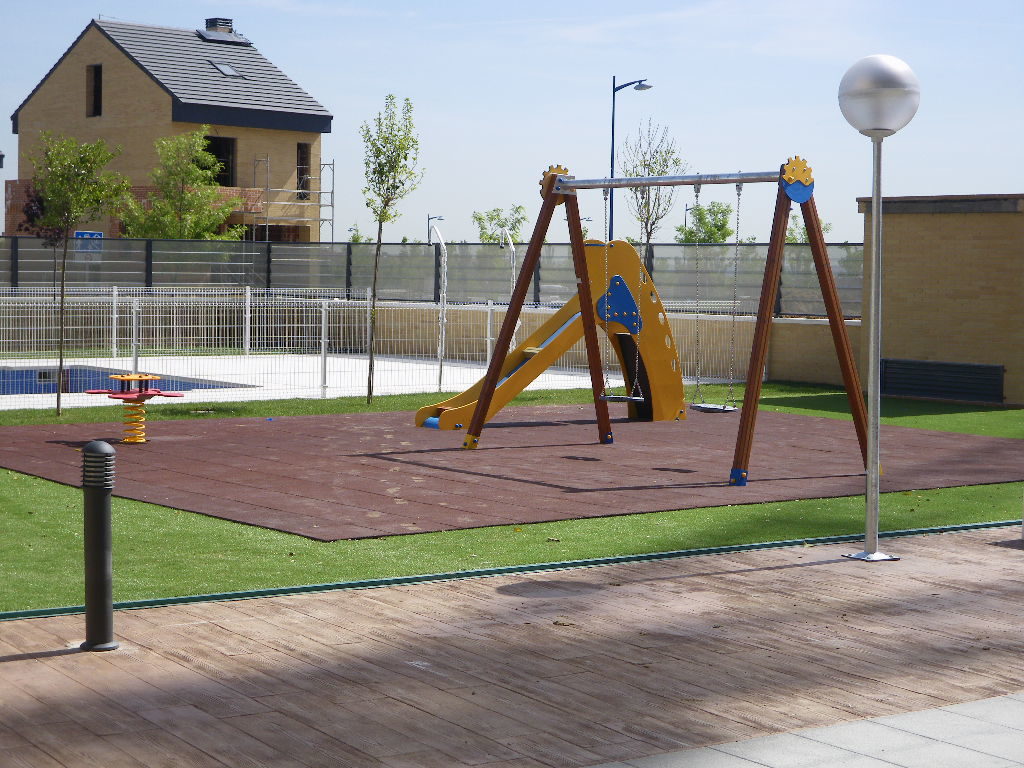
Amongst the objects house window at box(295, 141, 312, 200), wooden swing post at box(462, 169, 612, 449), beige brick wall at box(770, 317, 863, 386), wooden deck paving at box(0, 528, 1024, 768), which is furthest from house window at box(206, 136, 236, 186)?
wooden deck paving at box(0, 528, 1024, 768)

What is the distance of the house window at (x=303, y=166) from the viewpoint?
152 feet

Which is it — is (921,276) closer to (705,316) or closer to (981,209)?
(981,209)

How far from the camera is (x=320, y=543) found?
352 inches

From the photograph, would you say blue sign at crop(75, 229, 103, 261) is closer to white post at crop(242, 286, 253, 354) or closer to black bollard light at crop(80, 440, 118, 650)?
white post at crop(242, 286, 253, 354)

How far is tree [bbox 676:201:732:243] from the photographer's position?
5375cm

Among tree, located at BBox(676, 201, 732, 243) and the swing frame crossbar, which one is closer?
the swing frame crossbar

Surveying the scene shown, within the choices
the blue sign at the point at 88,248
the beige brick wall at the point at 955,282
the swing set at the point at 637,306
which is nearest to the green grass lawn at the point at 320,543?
the swing set at the point at 637,306

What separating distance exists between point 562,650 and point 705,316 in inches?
732

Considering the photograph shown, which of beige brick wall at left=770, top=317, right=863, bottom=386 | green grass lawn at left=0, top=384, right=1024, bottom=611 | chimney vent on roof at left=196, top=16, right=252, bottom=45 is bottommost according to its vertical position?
green grass lawn at left=0, top=384, right=1024, bottom=611

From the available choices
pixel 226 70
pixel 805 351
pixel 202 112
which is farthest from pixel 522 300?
pixel 226 70

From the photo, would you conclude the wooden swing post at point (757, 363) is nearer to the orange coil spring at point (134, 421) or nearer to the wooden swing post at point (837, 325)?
the wooden swing post at point (837, 325)

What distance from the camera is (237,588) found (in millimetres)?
7500

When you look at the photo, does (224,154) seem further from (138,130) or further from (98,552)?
(98,552)

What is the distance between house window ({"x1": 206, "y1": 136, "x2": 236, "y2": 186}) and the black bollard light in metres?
40.1
